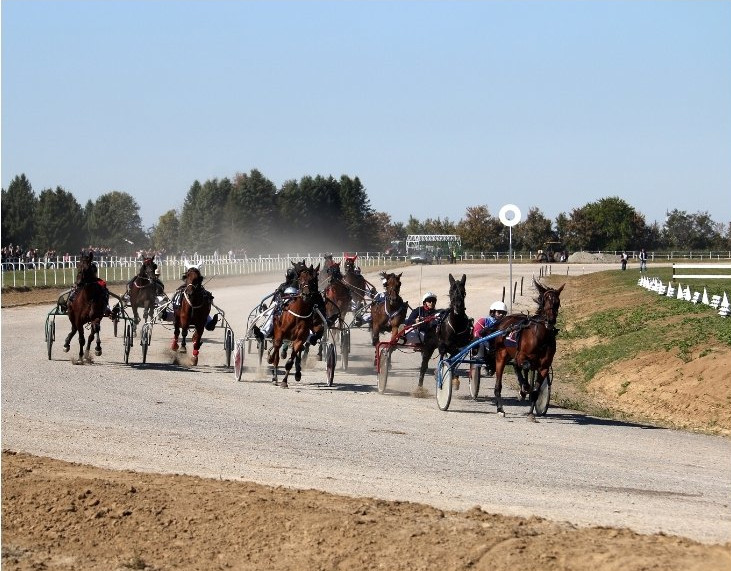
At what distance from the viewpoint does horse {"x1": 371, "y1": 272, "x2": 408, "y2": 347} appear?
24.1 m

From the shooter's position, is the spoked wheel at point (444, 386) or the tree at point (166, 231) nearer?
the spoked wheel at point (444, 386)

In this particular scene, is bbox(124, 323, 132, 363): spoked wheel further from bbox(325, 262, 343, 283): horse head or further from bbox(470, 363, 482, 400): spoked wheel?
bbox(470, 363, 482, 400): spoked wheel

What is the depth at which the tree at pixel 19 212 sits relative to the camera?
342ft

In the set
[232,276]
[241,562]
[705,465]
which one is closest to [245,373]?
[705,465]

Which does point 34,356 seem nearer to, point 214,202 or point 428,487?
point 428,487

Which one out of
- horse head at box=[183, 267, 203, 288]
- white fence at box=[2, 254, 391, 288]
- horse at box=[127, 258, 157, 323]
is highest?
horse head at box=[183, 267, 203, 288]

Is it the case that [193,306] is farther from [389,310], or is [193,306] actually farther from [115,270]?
[115,270]

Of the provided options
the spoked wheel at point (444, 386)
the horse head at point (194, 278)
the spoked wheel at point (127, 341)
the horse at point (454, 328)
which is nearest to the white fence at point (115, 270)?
the spoked wheel at point (127, 341)

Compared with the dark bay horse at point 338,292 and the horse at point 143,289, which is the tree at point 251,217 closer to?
the horse at point 143,289

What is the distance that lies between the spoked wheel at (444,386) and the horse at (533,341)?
2.73ft

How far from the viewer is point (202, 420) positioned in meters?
17.5

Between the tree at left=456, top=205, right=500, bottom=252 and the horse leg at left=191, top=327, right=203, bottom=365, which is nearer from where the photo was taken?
the horse leg at left=191, top=327, right=203, bottom=365

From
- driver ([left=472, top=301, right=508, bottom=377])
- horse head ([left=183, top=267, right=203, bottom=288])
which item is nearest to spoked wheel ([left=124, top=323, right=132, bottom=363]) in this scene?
horse head ([left=183, top=267, right=203, bottom=288])

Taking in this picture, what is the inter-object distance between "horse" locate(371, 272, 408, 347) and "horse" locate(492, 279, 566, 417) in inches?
188
